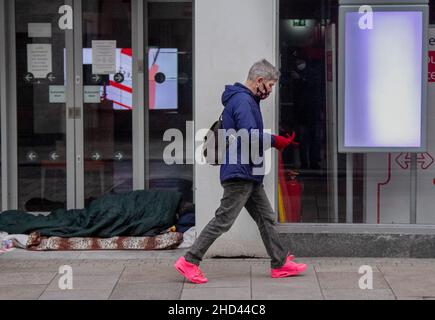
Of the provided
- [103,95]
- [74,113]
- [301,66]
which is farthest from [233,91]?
[74,113]

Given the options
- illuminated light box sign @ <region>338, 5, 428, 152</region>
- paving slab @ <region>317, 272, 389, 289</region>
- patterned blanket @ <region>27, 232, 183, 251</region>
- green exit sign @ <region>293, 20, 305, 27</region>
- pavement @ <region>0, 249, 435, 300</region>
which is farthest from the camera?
patterned blanket @ <region>27, 232, 183, 251</region>

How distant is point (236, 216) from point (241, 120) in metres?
0.83

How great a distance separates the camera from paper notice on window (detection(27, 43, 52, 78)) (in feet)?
30.0

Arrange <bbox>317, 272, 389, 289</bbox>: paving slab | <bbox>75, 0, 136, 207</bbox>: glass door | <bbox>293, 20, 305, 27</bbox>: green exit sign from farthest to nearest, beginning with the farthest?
<bbox>75, 0, 136, 207</bbox>: glass door < <bbox>293, 20, 305, 27</bbox>: green exit sign < <bbox>317, 272, 389, 289</bbox>: paving slab

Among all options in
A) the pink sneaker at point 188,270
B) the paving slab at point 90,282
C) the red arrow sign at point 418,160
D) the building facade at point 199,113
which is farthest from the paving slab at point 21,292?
the red arrow sign at point 418,160

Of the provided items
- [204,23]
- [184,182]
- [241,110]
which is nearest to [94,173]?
[184,182]

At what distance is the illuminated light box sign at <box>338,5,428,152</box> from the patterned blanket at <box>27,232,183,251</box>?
6.51ft

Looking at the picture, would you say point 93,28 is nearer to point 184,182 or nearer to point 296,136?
point 184,182

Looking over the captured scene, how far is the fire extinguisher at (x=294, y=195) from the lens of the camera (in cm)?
805

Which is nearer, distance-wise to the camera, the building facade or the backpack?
the backpack

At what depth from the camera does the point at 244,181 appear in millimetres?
6766

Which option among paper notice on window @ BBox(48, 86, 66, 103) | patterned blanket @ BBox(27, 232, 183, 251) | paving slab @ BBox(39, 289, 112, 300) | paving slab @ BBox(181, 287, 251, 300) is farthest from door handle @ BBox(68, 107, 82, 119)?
paving slab @ BBox(181, 287, 251, 300)

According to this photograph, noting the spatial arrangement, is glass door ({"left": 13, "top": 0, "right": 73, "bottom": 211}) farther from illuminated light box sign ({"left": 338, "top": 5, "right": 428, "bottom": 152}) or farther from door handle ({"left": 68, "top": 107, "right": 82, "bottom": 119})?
illuminated light box sign ({"left": 338, "top": 5, "right": 428, "bottom": 152})

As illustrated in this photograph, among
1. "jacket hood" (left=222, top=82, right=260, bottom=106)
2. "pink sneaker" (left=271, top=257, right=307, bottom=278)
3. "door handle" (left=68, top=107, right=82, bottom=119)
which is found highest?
"jacket hood" (left=222, top=82, right=260, bottom=106)
